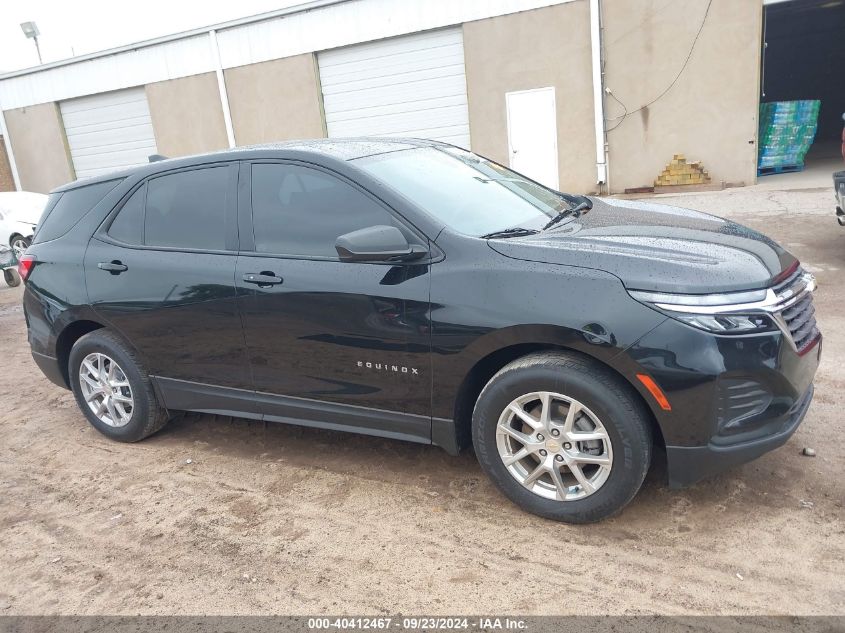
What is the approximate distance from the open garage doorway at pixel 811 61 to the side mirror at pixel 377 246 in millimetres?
22264

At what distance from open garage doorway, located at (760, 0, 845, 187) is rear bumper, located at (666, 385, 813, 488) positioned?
21.9 meters

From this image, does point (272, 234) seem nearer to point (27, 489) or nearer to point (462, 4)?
point (27, 489)

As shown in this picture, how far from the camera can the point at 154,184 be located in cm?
434

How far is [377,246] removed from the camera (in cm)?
330

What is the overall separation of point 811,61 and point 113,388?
2918cm

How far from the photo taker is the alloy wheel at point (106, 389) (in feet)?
14.9

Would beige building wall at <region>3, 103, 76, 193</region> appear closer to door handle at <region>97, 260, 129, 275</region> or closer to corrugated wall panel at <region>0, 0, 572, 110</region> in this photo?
corrugated wall panel at <region>0, 0, 572, 110</region>

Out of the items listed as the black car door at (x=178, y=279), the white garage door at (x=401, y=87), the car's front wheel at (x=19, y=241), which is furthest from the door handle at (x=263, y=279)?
the white garage door at (x=401, y=87)

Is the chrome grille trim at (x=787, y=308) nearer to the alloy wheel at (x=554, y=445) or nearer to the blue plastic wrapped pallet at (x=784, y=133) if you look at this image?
the alloy wheel at (x=554, y=445)

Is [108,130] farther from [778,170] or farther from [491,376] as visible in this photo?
[491,376]

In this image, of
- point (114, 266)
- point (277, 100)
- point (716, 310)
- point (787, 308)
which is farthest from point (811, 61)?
point (114, 266)

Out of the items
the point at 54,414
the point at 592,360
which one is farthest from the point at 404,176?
the point at 54,414

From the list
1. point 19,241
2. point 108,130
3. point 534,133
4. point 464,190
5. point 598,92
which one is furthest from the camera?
point 108,130

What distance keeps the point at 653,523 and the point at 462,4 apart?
43.2ft
